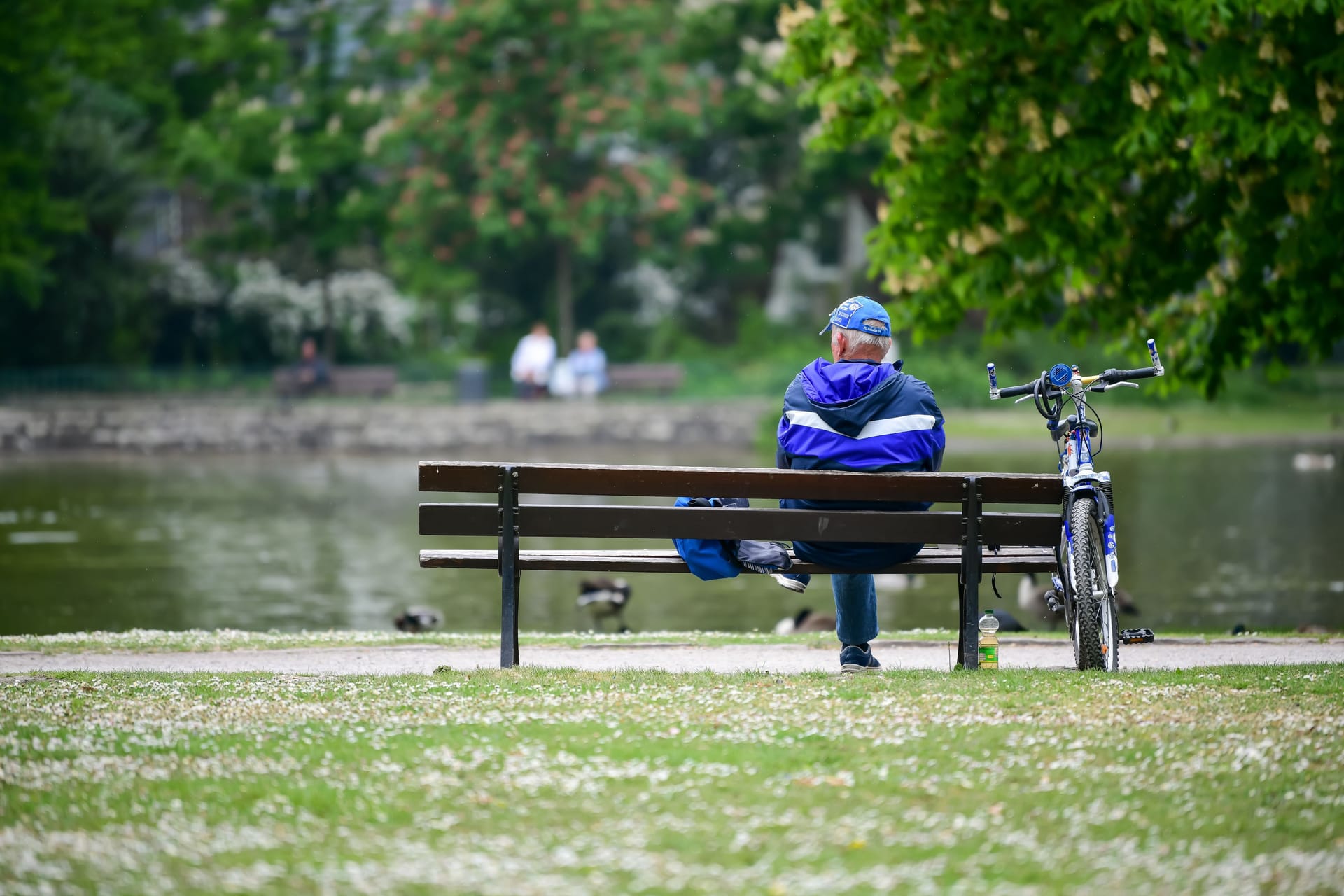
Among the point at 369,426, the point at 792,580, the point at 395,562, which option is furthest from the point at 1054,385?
the point at 369,426

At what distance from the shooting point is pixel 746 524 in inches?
295

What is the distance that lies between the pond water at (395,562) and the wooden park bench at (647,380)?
817 centimetres

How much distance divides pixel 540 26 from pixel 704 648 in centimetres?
2807

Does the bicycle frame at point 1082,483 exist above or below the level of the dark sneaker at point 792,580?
above

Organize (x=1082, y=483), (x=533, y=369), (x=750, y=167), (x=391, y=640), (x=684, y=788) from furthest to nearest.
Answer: (x=750, y=167) < (x=533, y=369) < (x=391, y=640) < (x=1082, y=483) < (x=684, y=788)

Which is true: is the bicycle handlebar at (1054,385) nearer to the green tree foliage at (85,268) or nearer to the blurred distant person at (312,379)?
the blurred distant person at (312,379)

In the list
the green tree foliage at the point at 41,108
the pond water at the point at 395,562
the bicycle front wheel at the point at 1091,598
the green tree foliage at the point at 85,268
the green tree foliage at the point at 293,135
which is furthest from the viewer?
the green tree foliage at the point at 293,135

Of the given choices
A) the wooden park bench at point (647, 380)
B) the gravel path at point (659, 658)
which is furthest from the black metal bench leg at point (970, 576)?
the wooden park bench at point (647, 380)

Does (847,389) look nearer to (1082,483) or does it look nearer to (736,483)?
(736,483)

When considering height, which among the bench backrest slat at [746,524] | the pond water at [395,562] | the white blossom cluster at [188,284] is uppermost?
the white blossom cluster at [188,284]

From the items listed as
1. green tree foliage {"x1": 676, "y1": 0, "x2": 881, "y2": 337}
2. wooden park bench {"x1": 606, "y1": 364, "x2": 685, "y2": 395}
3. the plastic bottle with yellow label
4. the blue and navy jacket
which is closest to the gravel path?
the plastic bottle with yellow label

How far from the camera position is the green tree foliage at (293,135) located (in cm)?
3712

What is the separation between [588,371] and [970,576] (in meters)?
25.6

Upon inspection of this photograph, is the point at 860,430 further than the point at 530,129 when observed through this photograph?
No
